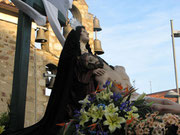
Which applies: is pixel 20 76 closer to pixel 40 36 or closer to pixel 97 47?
pixel 40 36

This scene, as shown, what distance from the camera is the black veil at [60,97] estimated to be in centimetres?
377

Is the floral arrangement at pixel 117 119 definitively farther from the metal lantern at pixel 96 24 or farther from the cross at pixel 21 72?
the metal lantern at pixel 96 24

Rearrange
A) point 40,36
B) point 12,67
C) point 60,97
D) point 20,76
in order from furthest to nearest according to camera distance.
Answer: point 40,36 < point 12,67 < point 20,76 < point 60,97

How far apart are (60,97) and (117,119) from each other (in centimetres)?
142

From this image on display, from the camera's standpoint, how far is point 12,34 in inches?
456

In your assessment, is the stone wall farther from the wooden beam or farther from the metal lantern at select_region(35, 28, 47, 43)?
the wooden beam

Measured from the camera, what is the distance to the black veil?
3766mm

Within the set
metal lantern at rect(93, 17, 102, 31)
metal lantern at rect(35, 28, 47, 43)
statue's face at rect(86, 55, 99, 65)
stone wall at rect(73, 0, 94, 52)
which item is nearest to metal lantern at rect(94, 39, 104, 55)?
stone wall at rect(73, 0, 94, 52)

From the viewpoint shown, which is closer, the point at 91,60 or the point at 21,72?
the point at 91,60

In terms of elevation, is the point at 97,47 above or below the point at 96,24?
below

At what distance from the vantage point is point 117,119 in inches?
106

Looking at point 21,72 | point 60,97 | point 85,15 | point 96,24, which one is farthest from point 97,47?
point 60,97

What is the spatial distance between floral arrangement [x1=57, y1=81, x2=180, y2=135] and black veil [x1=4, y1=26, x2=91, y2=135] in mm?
723

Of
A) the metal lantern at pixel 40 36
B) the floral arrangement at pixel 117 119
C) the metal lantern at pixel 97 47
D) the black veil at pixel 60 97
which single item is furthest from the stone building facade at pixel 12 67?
the floral arrangement at pixel 117 119
